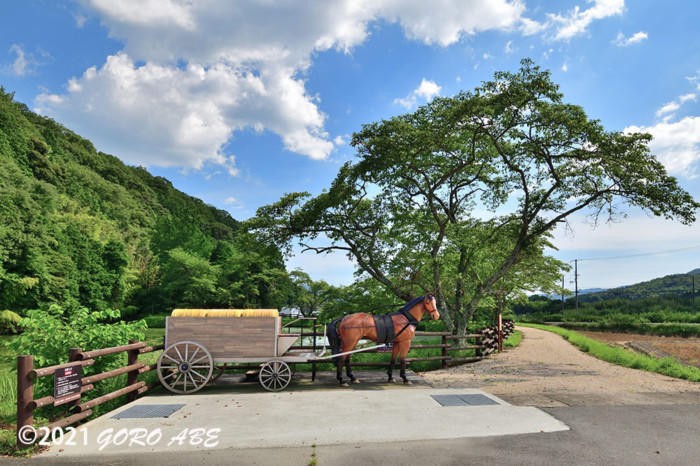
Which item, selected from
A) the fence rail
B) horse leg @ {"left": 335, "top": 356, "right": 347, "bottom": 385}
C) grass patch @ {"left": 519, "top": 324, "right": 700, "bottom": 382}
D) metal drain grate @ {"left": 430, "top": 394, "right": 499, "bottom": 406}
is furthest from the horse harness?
grass patch @ {"left": 519, "top": 324, "right": 700, "bottom": 382}

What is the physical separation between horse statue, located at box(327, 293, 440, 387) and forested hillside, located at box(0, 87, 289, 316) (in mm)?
11792

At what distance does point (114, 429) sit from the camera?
6324 millimetres

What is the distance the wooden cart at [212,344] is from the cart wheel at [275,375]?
0.02m

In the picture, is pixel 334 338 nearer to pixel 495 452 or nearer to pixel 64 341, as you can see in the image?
pixel 495 452

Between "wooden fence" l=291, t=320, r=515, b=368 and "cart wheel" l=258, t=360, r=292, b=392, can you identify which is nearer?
"cart wheel" l=258, t=360, r=292, b=392

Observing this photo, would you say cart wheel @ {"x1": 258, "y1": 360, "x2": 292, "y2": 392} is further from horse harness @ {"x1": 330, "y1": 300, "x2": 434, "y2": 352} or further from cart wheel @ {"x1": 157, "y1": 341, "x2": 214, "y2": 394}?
horse harness @ {"x1": 330, "y1": 300, "x2": 434, "y2": 352}

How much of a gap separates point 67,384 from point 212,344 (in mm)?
3109

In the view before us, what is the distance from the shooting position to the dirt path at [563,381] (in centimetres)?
877

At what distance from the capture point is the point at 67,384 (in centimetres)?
632

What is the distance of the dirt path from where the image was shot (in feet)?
28.8

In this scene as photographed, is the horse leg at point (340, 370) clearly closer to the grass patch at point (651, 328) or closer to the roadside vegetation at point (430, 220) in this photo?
the roadside vegetation at point (430, 220)

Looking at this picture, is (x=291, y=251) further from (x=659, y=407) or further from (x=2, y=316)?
(x=2, y=316)

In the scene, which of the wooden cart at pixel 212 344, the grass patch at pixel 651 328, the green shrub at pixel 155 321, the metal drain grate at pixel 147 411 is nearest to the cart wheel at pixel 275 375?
the wooden cart at pixel 212 344

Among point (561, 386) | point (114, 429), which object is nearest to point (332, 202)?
point (561, 386)
